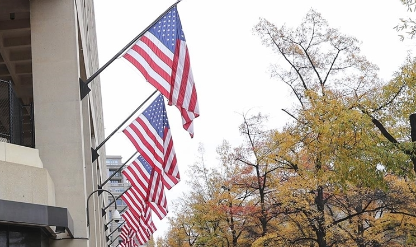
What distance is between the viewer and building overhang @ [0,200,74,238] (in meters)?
9.23

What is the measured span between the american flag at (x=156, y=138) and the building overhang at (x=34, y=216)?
5.98 metres

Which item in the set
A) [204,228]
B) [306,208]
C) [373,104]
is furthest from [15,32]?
[204,228]

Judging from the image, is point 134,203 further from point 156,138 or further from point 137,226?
point 156,138

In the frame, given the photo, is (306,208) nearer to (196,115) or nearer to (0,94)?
(196,115)

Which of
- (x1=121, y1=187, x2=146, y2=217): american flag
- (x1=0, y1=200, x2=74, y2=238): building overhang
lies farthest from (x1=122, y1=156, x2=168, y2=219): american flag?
(x1=0, y1=200, x2=74, y2=238): building overhang

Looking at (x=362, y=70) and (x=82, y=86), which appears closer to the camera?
(x=82, y=86)

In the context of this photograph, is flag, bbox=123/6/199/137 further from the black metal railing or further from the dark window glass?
the dark window glass

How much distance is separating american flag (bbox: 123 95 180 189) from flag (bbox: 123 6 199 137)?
3.87 metres

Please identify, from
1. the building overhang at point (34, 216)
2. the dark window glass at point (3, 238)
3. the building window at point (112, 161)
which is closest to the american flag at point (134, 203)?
the building overhang at point (34, 216)

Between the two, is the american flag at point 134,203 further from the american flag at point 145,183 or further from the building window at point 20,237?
the building window at point 20,237

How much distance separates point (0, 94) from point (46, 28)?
1.83 meters

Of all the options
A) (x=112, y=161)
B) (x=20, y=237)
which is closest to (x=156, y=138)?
(x=20, y=237)

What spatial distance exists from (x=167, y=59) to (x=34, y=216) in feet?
15.4

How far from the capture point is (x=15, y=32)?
64.6ft
